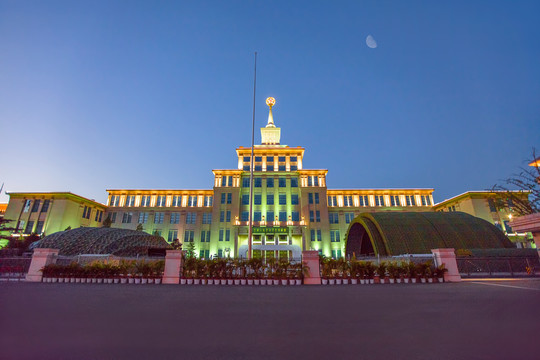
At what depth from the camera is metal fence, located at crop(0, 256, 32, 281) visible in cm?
1669

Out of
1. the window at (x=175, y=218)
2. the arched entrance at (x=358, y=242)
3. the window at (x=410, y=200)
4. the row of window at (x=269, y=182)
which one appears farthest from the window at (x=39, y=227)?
the window at (x=410, y=200)

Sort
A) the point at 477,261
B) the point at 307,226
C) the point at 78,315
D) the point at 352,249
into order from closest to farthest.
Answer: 1. the point at 78,315
2. the point at 477,261
3. the point at 352,249
4. the point at 307,226

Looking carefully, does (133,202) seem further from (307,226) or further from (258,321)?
(258,321)

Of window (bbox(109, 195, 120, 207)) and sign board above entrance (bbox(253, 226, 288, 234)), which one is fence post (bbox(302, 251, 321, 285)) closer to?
sign board above entrance (bbox(253, 226, 288, 234))

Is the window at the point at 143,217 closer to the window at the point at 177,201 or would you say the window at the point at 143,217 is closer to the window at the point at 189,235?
the window at the point at 177,201

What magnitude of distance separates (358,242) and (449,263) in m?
16.8

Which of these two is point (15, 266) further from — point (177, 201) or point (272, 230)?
point (177, 201)

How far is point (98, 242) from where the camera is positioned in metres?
28.2

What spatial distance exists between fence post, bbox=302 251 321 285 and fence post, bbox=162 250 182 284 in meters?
6.87

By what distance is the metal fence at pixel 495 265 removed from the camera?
18125 millimetres

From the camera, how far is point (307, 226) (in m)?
48.9

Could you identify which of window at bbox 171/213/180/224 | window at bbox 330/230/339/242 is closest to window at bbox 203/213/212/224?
window at bbox 171/213/180/224

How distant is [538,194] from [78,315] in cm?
2451

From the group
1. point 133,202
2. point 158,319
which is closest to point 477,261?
point 158,319
